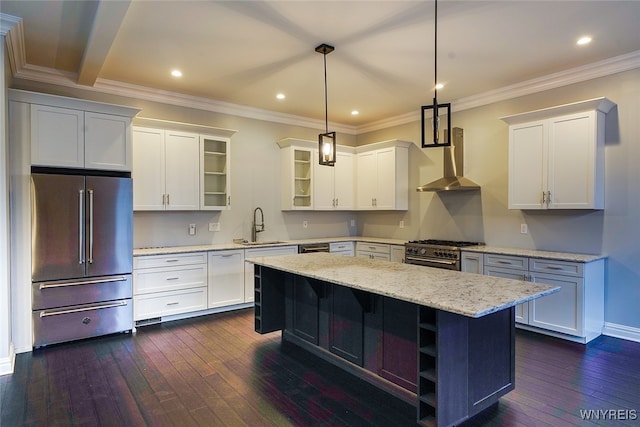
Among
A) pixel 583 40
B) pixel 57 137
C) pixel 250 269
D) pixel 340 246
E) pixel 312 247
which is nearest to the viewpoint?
pixel 583 40

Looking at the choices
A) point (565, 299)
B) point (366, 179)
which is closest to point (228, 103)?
point (366, 179)

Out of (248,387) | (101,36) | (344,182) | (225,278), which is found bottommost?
(248,387)

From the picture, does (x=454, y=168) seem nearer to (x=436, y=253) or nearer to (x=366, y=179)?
(x=436, y=253)

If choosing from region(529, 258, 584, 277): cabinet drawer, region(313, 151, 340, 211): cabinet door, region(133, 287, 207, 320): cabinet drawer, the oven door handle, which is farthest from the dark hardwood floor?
region(313, 151, 340, 211): cabinet door

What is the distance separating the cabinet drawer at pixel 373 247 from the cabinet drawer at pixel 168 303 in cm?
261

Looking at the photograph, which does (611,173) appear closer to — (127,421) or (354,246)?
(354,246)

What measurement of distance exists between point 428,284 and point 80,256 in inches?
133

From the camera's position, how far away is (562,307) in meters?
3.78

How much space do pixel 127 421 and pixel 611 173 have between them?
4.88m

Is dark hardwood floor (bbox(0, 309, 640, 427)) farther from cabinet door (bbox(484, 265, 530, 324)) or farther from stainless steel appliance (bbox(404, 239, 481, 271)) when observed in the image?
stainless steel appliance (bbox(404, 239, 481, 271))

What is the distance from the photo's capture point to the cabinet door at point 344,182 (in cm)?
626

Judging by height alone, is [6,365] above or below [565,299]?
below

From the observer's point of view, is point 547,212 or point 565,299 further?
point 547,212
